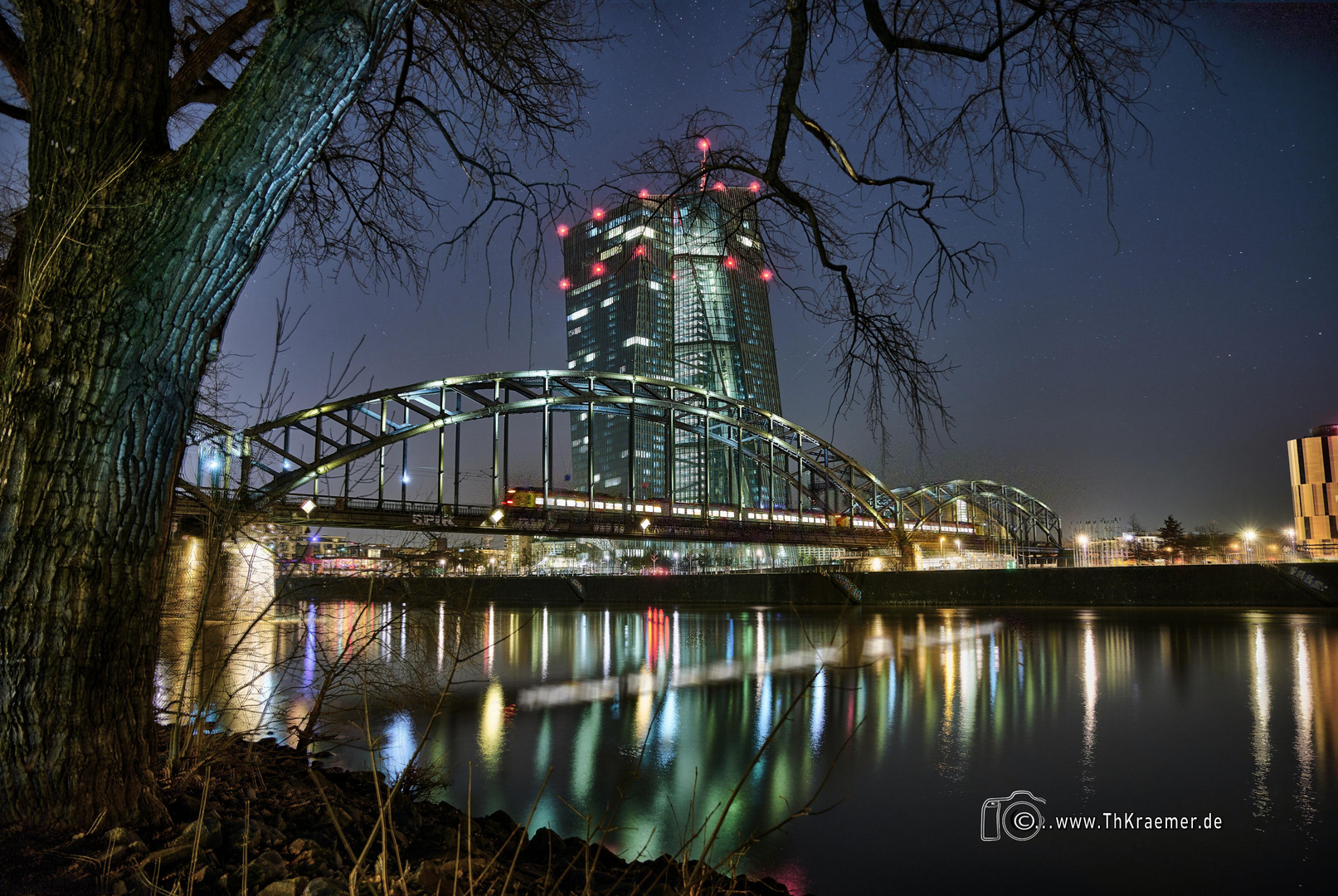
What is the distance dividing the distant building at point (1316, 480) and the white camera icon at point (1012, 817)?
286ft

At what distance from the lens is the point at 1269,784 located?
17.2ft

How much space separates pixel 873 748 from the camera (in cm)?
670

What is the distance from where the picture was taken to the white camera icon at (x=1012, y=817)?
4570 millimetres

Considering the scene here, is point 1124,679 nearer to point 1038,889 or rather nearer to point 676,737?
point 676,737

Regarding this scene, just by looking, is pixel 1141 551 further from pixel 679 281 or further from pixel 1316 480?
pixel 679 281

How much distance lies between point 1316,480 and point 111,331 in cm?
10880

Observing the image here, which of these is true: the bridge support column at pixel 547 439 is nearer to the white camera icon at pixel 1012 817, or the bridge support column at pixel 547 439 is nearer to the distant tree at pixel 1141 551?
the distant tree at pixel 1141 551

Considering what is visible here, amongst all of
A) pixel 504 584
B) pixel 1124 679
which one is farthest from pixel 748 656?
pixel 504 584

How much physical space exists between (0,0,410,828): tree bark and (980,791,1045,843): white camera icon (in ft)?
14.2

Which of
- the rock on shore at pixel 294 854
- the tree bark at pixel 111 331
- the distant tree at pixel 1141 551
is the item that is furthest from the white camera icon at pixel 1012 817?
the distant tree at pixel 1141 551

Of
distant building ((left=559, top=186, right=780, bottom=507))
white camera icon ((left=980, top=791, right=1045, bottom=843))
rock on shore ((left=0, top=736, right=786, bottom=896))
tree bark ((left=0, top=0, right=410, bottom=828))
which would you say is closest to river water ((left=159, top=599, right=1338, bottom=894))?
white camera icon ((left=980, top=791, right=1045, bottom=843))

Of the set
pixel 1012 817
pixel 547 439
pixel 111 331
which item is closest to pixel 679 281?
pixel 111 331

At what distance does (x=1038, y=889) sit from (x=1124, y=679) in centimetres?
781

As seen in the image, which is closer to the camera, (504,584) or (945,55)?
(945,55)
